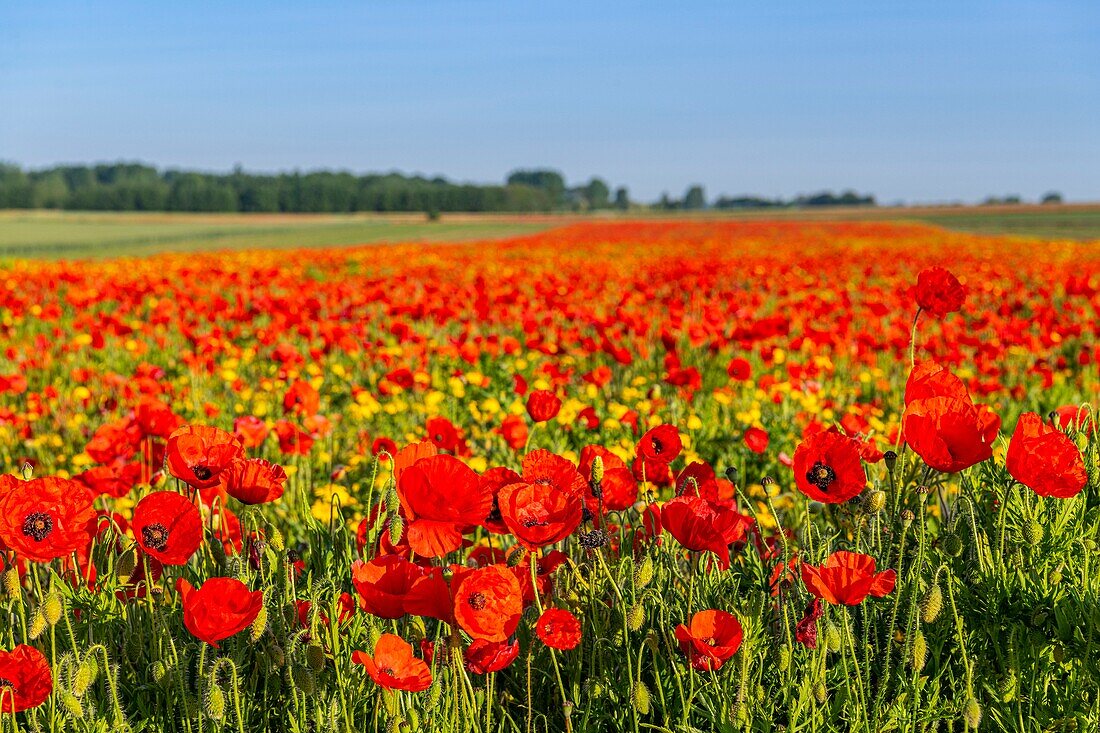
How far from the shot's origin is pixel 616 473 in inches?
90.0

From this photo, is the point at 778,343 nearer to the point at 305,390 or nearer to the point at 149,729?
the point at 305,390

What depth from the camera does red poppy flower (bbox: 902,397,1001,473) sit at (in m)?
1.86

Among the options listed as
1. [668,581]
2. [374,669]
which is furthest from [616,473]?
[374,669]

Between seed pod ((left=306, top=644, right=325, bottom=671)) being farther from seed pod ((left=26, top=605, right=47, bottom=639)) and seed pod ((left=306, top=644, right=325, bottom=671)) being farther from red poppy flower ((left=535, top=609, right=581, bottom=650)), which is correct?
seed pod ((left=26, top=605, right=47, bottom=639))

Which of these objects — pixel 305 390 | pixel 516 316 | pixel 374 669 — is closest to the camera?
pixel 374 669

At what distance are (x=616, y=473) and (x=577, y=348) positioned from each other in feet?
16.0

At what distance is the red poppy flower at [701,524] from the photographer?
1893mm

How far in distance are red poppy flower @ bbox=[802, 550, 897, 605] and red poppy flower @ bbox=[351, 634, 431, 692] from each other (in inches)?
29.9

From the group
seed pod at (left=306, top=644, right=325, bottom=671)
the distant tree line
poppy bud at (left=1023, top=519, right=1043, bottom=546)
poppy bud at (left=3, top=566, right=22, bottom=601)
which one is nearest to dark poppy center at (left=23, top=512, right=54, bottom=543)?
poppy bud at (left=3, top=566, right=22, bottom=601)

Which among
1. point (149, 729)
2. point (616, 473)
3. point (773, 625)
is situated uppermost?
point (616, 473)

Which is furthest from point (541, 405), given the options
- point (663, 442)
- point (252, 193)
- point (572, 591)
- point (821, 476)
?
point (252, 193)

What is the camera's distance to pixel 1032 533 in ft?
7.04

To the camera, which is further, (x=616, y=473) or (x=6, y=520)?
(x=616, y=473)

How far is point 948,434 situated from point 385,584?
3.84 ft
